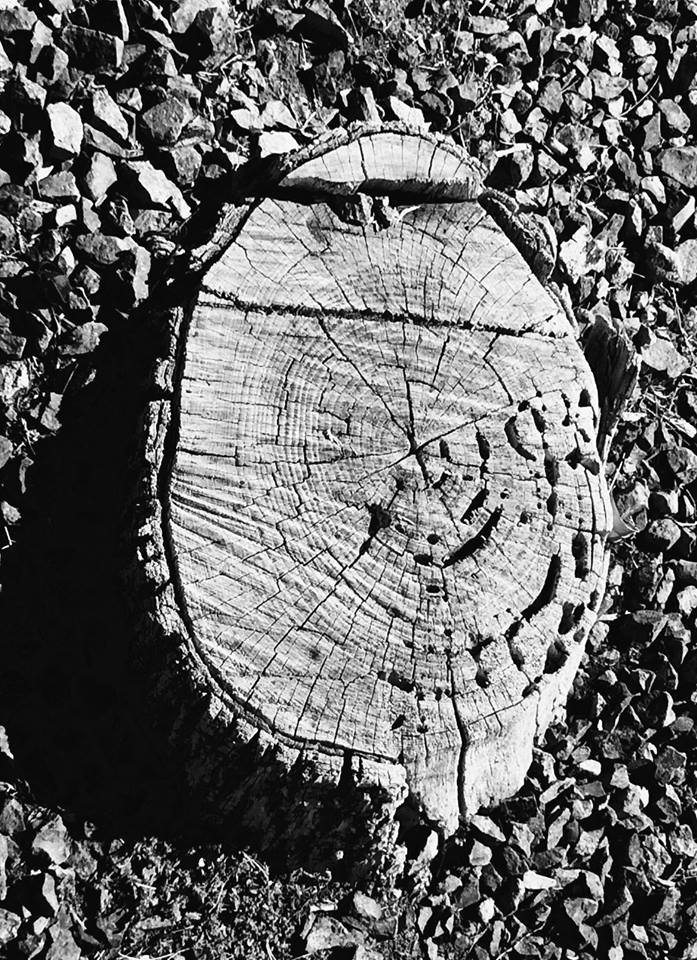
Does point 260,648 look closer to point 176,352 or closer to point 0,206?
point 176,352

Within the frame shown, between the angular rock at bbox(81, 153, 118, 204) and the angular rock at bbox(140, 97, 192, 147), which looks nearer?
the angular rock at bbox(81, 153, 118, 204)

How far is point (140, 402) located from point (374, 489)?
21.2 inches

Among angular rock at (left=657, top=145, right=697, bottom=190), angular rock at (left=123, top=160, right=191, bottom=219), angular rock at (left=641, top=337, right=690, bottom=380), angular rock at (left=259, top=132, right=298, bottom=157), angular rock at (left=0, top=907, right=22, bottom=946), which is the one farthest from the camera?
angular rock at (left=657, top=145, right=697, bottom=190)

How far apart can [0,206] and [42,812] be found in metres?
1.42

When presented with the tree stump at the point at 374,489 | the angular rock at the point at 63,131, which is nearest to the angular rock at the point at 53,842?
the tree stump at the point at 374,489

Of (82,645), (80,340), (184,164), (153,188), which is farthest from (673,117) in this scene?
(82,645)

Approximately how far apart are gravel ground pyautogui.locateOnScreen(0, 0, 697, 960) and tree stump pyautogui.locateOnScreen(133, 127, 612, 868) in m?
0.22

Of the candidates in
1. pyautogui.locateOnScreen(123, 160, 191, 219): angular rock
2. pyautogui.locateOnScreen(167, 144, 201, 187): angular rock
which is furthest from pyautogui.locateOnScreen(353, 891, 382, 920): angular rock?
pyautogui.locateOnScreen(167, 144, 201, 187): angular rock

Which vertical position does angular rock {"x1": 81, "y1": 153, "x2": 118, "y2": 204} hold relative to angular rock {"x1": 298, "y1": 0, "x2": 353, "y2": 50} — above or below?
below

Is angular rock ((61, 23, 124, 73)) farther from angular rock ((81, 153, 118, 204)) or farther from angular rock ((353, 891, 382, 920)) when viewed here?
angular rock ((353, 891, 382, 920))

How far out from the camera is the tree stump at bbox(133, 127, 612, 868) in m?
2.26

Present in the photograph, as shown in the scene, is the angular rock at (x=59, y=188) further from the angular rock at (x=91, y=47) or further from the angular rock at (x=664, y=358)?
the angular rock at (x=664, y=358)

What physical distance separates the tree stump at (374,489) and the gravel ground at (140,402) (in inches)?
8.8

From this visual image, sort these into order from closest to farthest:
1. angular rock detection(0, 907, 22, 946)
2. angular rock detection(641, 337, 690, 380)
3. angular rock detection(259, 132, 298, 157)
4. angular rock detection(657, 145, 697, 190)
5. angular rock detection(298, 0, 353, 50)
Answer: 1. angular rock detection(0, 907, 22, 946)
2. angular rock detection(259, 132, 298, 157)
3. angular rock detection(298, 0, 353, 50)
4. angular rock detection(641, 337, 690, 380)
5. angular rock detection(657, 145, 697, 190)
